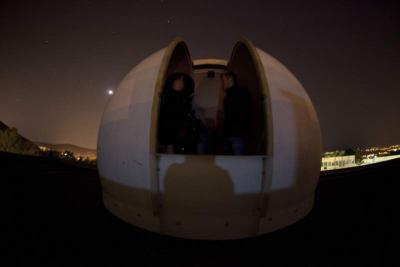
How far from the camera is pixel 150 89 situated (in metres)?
2.75

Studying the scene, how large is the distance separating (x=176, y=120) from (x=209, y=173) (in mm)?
1265

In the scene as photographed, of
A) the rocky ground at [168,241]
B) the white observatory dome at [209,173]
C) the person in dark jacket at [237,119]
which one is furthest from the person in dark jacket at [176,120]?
the rocky ground at [168,241]

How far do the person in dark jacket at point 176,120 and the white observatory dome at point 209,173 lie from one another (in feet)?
1.92

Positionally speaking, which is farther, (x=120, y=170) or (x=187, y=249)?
(x=120, y=170)

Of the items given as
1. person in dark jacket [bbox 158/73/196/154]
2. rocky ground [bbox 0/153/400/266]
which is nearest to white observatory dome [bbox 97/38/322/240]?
rocky ground [bbox 0/153/400/266]

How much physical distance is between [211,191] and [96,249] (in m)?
1.62


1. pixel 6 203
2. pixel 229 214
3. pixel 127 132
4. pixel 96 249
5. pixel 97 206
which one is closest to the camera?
pixel 96 249

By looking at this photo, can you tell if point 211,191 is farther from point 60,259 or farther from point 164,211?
point 60,259

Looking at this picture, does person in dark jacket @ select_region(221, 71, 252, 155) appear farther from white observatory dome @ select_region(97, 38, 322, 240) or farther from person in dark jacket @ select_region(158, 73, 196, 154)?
person in dark jacket @ select_region(158, 73, 196, 154)

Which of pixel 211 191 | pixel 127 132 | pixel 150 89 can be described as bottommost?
pixel 211 191

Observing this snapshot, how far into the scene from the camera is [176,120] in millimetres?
3260

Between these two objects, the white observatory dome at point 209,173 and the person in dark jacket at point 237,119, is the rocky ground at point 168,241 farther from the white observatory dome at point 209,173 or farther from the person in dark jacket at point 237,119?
the person in dark jacket at point 237,119

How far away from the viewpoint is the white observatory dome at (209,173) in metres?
2.43

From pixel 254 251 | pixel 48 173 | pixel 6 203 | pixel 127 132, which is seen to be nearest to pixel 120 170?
pixel 127 132
